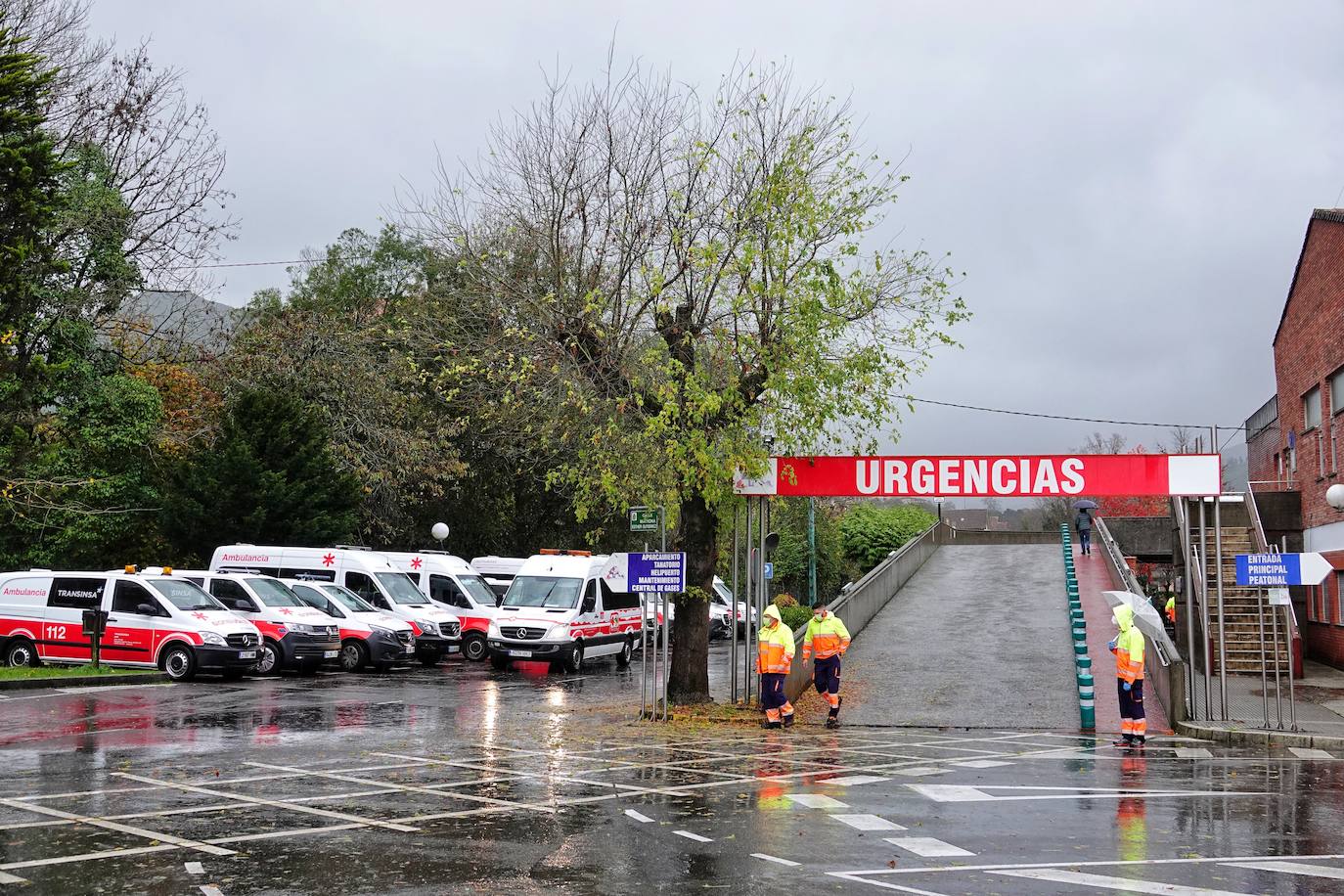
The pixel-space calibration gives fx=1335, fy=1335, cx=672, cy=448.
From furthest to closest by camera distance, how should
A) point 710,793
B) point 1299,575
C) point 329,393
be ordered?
point 329,393, point 1299,575, point 710,793

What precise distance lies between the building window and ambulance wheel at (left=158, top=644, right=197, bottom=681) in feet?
76.8

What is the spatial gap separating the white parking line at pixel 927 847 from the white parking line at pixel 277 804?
3498 millimetres

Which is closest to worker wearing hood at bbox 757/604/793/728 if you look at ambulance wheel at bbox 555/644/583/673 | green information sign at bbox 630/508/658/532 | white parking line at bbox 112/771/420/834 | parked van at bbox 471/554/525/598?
green information sign at bbox 630/508/658/532

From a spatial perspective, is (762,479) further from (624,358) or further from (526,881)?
(526,881)

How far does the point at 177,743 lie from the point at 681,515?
829cm

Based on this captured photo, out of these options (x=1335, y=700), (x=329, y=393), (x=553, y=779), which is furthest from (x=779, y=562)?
(x=553, y=779)

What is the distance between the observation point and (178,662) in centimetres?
2331

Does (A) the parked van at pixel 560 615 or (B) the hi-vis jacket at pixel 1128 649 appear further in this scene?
(A) the parked van at pixel 560 615

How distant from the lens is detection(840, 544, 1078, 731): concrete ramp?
1948 centimetres

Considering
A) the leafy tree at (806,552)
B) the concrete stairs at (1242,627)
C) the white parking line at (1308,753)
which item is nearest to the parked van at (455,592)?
the concrete stairs at (1242,627)

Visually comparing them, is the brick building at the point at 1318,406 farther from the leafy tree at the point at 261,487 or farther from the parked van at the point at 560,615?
the leafy tree at the point at 261,487

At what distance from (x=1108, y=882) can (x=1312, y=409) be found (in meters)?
25.1

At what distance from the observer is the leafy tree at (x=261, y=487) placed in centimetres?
3241

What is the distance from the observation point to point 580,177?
1972 centimetres
